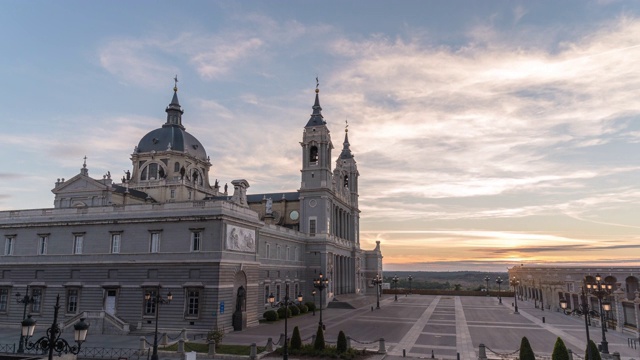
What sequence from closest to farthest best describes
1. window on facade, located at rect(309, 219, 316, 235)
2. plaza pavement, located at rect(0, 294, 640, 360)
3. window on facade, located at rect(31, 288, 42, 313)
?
plaza pavement, located at rect(0, 294, 640, 360), window on facade, located at rect(31, 288, 42, 313), window on facade, located at rect(309, 219, 316, 235)

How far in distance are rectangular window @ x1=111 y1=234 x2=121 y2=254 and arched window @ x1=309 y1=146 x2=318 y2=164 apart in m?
37.2

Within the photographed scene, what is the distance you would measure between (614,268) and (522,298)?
2454cm

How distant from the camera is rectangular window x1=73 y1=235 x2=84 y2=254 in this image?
46781 mm

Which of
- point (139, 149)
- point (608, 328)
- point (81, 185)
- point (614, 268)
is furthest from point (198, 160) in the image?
point (614, 268)

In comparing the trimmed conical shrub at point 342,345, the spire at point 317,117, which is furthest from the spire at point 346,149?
the trimmed conical shrub at point 342,345

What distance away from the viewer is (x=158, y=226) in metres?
44.1

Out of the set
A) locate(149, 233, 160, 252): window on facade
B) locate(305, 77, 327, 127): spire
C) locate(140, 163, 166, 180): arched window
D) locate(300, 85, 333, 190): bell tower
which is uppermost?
locate(305, 77, 327, 127): spire

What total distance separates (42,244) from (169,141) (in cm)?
2582

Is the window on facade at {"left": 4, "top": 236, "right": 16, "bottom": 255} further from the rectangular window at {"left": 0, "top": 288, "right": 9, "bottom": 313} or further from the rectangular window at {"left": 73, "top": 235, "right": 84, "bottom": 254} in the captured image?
the rectangular window at {"left": 73, "top": 235, "right": 84, "bottom": 254}

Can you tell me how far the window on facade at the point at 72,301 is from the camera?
1802 inches

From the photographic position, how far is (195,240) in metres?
43.2

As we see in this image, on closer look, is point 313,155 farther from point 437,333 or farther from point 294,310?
point 437,333

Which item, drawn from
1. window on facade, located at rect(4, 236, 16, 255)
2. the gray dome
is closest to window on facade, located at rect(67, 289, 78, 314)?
window on facade, located at rect(4, 236, 16, 255)

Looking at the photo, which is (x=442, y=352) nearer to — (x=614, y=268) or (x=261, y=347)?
(x=261, y=347)
